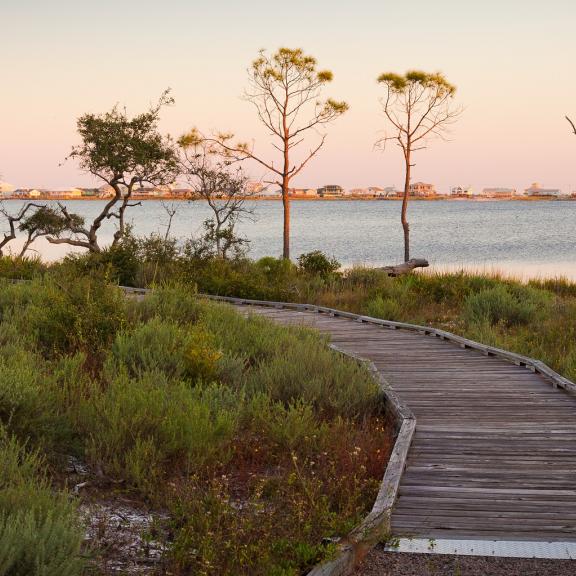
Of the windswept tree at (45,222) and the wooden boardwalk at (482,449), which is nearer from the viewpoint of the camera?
the wooden boardwalk at (482,449)

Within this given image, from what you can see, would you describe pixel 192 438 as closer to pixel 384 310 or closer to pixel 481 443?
pixel 481 443

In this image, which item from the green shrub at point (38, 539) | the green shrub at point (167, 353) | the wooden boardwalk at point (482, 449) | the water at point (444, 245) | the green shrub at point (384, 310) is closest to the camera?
the green shrub at point (38, 539)

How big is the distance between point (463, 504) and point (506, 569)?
895 millimetres

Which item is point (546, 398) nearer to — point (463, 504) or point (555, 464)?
point (555, 464)

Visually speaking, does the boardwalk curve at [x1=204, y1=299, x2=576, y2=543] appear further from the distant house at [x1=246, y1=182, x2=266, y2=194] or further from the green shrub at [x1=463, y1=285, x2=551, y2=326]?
the distant house at [x1=246, y1=182, x2=266, y2=194]

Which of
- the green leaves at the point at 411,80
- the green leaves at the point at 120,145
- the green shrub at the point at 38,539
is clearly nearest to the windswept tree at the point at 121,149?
the green leaves at the point at 120,145

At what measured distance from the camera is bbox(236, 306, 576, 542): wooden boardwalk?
17.0ft

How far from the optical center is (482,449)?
6.66 m

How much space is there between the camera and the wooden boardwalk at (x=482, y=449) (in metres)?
5.19

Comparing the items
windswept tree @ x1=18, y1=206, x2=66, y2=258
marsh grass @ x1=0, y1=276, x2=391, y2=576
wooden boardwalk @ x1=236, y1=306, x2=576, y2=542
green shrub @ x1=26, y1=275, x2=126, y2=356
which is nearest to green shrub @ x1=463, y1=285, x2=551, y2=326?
wooden boardwalk @ x1=236, y1=306, x2=576, y2=542

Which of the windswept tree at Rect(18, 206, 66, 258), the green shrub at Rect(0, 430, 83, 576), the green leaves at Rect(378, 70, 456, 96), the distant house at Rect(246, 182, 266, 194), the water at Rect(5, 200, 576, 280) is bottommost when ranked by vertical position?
the water at Rect(5, 200, 576, 280)

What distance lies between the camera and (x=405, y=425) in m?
7.07

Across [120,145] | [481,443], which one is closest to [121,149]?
[120,145]

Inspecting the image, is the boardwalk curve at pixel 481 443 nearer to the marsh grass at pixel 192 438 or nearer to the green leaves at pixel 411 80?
the marsh grass at pixel 192 438
